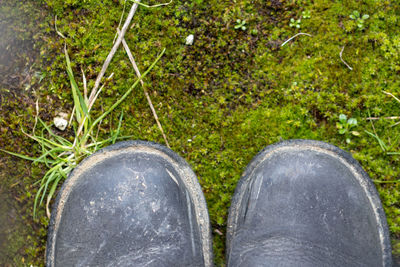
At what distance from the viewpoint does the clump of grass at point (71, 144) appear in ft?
7.39

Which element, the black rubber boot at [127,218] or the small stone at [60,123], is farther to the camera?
the small stone at [60,123]

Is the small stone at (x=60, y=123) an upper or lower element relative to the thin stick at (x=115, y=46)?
lower

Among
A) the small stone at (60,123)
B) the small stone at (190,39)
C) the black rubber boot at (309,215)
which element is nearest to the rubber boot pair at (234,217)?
the black rubber boot at (309,215)

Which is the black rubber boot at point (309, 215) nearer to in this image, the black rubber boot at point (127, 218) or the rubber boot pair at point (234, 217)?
the rubber boot pair at point (234, 217)

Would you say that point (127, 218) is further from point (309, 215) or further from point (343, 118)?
point (343, 118)

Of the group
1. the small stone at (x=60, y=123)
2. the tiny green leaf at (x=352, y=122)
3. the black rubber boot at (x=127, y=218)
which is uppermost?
the tiny green leaf at (x=352, y=122)

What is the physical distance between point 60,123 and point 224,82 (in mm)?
1174

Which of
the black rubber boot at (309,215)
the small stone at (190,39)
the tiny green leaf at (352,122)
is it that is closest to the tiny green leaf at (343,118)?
the tiny green leaf at (352,122)

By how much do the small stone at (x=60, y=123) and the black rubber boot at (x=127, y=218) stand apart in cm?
38

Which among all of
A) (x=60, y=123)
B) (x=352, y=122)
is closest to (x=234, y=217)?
(x=352, y=122)

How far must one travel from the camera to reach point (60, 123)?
90.7 inches

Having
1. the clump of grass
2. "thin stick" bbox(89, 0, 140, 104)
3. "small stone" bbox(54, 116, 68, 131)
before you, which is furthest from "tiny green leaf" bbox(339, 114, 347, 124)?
"small stone" bbox(54, 116, 68, 131)

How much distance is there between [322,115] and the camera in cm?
226

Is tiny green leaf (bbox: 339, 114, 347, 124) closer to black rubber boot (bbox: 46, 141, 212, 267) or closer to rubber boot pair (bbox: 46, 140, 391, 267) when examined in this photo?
rubber boot pair (bbox: 46, 140, 391, 267)
